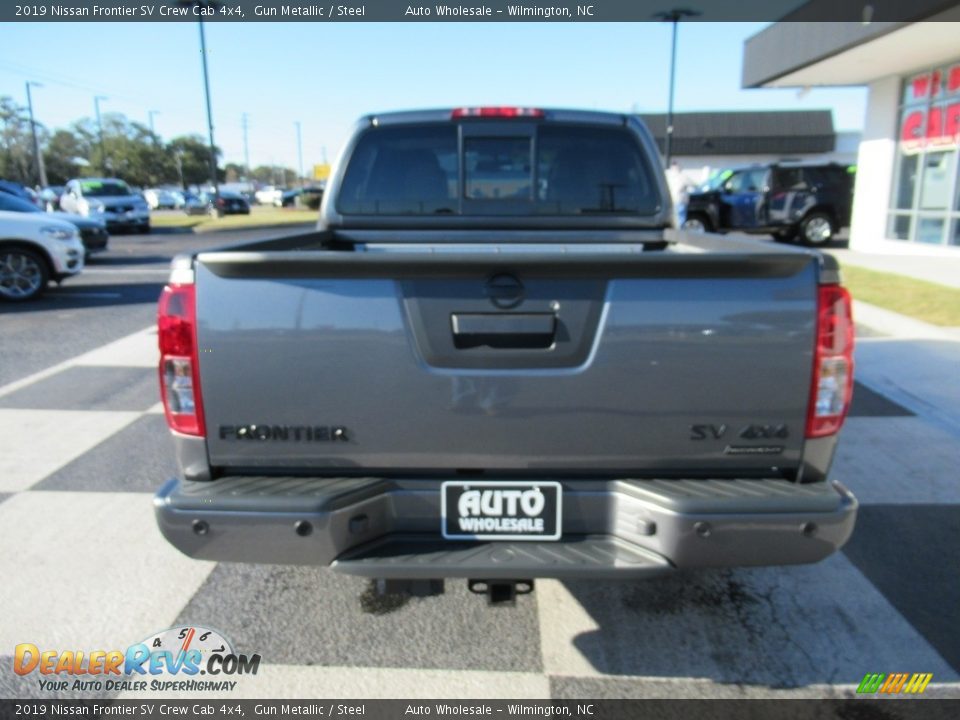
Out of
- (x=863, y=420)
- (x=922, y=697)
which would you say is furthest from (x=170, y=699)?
(x=863, y=420)

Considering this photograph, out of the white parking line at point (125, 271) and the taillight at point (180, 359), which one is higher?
the taillight at point (180, 359)

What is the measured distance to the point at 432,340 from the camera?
2.17 m

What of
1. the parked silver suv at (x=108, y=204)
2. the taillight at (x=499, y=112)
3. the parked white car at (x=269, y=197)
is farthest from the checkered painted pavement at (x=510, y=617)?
the parked white car at (x=269, y=197)

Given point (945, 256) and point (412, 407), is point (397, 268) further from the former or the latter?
point (945, 256)

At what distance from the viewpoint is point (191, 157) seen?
316 feet

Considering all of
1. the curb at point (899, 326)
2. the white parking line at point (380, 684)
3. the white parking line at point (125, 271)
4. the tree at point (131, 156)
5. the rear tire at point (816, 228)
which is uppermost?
the tree at point (131, 156)

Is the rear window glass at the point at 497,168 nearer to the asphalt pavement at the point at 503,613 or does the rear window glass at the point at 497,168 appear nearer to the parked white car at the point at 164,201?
the asphalt pavement at the point at 503,613

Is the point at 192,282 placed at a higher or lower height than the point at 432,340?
higher

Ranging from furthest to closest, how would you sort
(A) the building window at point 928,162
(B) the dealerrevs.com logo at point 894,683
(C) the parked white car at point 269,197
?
(C) the parked white car at point 269,197
(A) the building window at point 928,162
(B) the dealerrevs.com logo at point 894,683

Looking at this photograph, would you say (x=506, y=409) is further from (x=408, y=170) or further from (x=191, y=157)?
(x=191, y=157)

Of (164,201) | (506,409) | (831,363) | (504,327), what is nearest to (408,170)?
(504,327)

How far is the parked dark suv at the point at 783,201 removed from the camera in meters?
17.5

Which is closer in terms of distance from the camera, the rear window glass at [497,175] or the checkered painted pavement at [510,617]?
the checkered painted pavement at [510,617]

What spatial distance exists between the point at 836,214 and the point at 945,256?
164 inches
